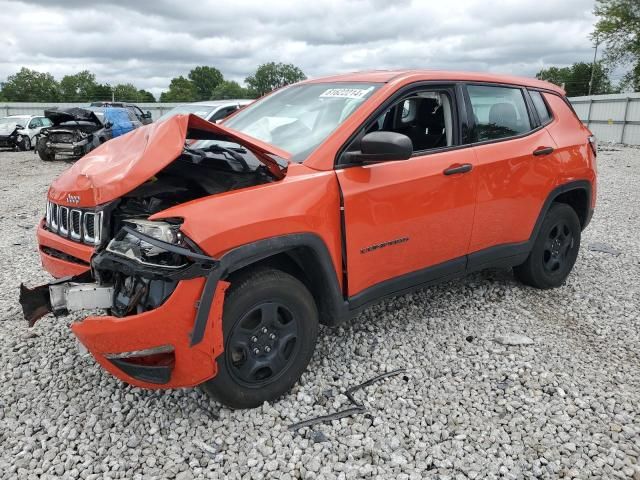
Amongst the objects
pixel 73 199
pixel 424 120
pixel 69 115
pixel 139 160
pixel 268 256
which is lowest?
pixel 268 256

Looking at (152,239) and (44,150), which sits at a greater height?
(152,239)

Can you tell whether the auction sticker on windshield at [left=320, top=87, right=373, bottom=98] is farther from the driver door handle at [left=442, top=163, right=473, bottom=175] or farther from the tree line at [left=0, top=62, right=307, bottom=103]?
the tree line at [left=0, top=62, right=307, bottom=103]

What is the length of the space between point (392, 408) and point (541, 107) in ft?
9.77

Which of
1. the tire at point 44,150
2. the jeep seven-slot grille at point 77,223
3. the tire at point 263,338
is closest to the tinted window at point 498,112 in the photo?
the tire at point 263,338

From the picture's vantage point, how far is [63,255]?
3.07m

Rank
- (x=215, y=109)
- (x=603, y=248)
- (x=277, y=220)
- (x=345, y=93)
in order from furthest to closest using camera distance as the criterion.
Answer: (x=215, y=109), (x=603, y=248), (x=345, y=93), (x=277, y=220)

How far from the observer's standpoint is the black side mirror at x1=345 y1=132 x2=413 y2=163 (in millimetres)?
2859

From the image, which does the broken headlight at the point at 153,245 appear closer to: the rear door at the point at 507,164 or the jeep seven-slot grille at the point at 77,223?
the jeep seven-slot grille at the point at 77,223

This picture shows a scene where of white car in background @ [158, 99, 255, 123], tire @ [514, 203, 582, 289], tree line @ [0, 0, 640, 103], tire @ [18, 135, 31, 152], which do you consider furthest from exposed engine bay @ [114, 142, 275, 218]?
tree line @ [0, 0, 640, 103]

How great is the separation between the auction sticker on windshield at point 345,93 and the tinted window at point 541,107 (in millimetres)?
1804

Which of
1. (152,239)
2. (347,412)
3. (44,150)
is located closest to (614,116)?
(44,150)

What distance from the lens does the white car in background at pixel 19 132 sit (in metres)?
20.6

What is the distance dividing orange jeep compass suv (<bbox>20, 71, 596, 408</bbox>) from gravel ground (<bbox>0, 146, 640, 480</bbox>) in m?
0.34

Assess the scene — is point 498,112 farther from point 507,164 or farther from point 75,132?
point 75,132
